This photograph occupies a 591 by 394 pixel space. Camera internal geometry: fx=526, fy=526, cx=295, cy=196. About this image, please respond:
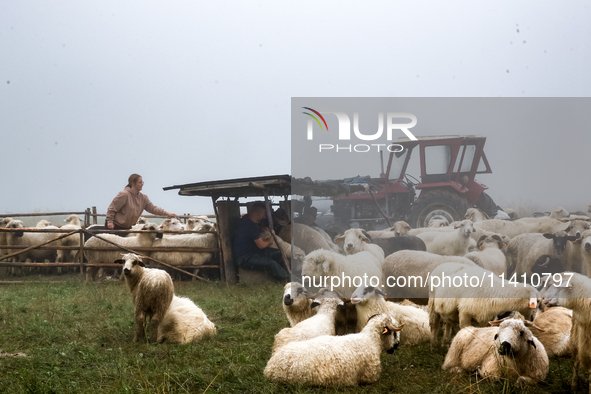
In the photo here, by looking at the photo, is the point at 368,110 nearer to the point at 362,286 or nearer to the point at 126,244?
the point at 362,286

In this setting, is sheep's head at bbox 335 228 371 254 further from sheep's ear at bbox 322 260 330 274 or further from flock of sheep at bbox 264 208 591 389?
sheep's ear at bbox 322 260 330 274

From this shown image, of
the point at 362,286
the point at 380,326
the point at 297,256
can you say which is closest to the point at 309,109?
the point at 297,256

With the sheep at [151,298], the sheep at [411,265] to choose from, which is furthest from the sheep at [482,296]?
the sheep at [151,298]

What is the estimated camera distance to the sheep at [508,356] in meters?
4.19

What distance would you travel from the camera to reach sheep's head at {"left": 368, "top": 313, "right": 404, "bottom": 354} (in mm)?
4906

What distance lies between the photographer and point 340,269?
5270mm

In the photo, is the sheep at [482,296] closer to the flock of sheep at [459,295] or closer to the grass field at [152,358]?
the flock of sheep at [459,295]

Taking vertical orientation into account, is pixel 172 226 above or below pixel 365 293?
below

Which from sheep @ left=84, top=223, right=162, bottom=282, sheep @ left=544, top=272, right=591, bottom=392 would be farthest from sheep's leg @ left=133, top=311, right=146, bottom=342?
sheep @ left=84, top=223, right=162, bottom=282

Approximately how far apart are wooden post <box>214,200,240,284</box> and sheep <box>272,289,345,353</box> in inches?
258

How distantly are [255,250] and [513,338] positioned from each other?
804 cm

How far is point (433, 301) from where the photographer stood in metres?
5.66

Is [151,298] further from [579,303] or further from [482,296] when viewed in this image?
[579,303]

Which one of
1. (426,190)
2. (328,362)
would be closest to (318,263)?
(328,362)
